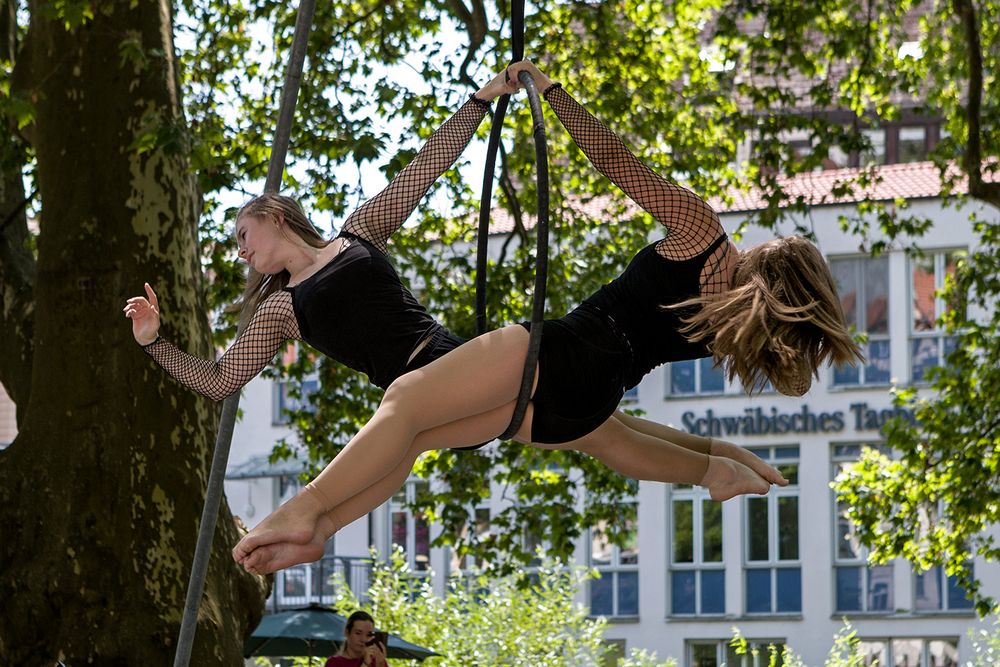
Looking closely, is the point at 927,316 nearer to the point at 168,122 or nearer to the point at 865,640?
the point at 865,640

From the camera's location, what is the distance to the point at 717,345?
12.0 ft

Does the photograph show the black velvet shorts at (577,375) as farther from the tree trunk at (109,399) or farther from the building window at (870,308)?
the building window at (870,308)

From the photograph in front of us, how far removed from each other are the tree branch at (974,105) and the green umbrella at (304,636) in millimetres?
5567

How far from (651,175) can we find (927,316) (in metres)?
19.8

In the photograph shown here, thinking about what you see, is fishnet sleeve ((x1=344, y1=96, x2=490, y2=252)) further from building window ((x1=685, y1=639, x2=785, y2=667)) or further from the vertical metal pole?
building window ((x1=685, y1=639, x2=785, y2=667))

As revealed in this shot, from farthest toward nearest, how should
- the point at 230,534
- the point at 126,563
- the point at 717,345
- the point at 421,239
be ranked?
the point at 421,239 → the point at 230,534 → the point at 126,563 → the point at 717,345

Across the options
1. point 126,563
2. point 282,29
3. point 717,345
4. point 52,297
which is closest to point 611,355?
point 717,345

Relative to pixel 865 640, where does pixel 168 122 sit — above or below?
above

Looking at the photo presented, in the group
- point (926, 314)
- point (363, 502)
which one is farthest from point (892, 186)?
point (363, 502)

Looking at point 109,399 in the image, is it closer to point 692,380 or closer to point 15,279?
point 15,279

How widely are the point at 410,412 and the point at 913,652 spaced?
19797 millimetres

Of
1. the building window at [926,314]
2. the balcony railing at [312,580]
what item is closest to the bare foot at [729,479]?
the building window at [926,314]

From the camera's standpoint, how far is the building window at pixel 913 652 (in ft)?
71.2

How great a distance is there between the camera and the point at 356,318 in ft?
12.5
